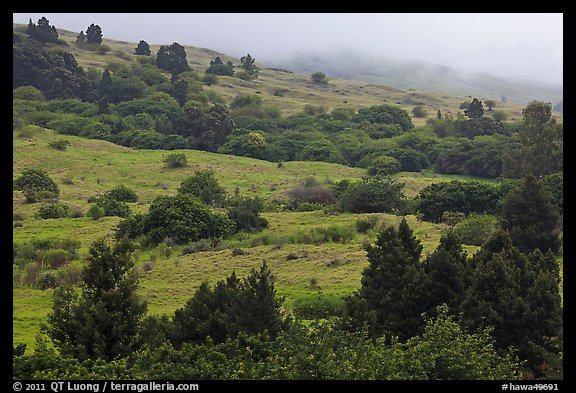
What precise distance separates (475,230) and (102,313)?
19.8 m

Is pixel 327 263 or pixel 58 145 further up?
pixel 58 145

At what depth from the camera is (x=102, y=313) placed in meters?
14.8

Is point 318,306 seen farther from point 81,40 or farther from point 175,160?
point 81,40

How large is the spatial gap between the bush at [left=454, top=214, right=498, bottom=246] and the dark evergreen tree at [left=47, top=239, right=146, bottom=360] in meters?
17.9

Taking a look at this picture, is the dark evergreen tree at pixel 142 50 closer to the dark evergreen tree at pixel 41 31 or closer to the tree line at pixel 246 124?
the tree line at pixel 246 124

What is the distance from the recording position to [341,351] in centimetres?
1389

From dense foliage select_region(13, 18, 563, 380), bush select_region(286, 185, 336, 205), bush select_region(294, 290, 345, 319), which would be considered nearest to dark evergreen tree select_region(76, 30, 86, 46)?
dense foliage select_region(13, 18, 563, 380)

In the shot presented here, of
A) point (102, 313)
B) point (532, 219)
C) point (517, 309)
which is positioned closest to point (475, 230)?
point (532, 219)

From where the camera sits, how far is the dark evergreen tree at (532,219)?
27.7 m

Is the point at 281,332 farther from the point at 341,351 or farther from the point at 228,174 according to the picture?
the point at 228,174

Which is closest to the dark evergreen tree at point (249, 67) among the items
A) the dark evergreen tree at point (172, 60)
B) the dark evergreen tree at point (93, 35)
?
the dark evergreen tree at point (172, 60)

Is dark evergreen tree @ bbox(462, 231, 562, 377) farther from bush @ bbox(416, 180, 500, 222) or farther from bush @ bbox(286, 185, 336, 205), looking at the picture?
bush @ bbox(286, 185, 336, 205)

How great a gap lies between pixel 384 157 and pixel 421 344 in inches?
1818
